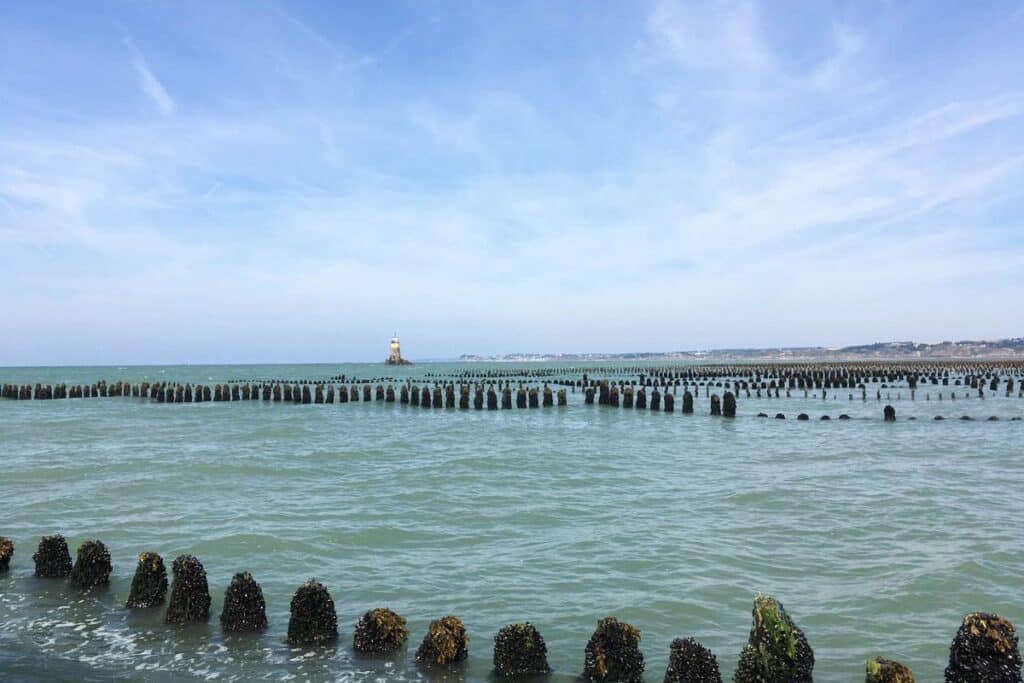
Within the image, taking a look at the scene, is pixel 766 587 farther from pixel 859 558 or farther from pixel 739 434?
pixel 739 434

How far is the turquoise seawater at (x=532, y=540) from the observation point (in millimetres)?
6891

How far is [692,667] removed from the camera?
18.7 feet

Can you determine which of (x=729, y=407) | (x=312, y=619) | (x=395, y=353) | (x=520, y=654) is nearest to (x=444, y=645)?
(x=520, y=654)

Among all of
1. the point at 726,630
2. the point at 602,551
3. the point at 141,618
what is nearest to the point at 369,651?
the point at 141,618

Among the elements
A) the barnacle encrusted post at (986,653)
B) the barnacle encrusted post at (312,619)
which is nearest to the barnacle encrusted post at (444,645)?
the barnacle encrusted post at (312,619)

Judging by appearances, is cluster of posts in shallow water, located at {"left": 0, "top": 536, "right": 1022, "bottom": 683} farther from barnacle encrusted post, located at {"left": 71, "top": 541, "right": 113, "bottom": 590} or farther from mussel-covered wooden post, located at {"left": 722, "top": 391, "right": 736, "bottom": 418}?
mussel-covered wooden post, located at {"left": 722, "top": 391, "right": 736, "bottom": 418}

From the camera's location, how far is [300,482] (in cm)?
1631

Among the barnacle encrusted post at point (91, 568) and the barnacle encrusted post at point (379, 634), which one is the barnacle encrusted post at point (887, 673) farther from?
the barnacle encrusted post at point (91, 568)

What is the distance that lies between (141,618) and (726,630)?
5856 millimetres

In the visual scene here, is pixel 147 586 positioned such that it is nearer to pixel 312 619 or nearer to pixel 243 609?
pixel 243 609

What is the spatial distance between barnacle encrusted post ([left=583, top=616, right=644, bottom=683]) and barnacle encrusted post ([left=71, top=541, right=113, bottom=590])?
230 inches

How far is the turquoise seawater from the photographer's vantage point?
6.89 m

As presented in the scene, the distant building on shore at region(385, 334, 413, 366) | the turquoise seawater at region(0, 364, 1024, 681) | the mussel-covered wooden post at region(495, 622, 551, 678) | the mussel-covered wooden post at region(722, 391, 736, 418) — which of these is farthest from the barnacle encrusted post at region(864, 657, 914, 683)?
the distant building on shore at region(385, 334, 413, 366)

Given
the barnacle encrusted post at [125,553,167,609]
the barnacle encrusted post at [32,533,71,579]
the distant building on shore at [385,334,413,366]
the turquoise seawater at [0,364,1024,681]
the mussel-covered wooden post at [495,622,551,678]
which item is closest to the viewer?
the mussel-covered wooden post at [495,622,551,678]
